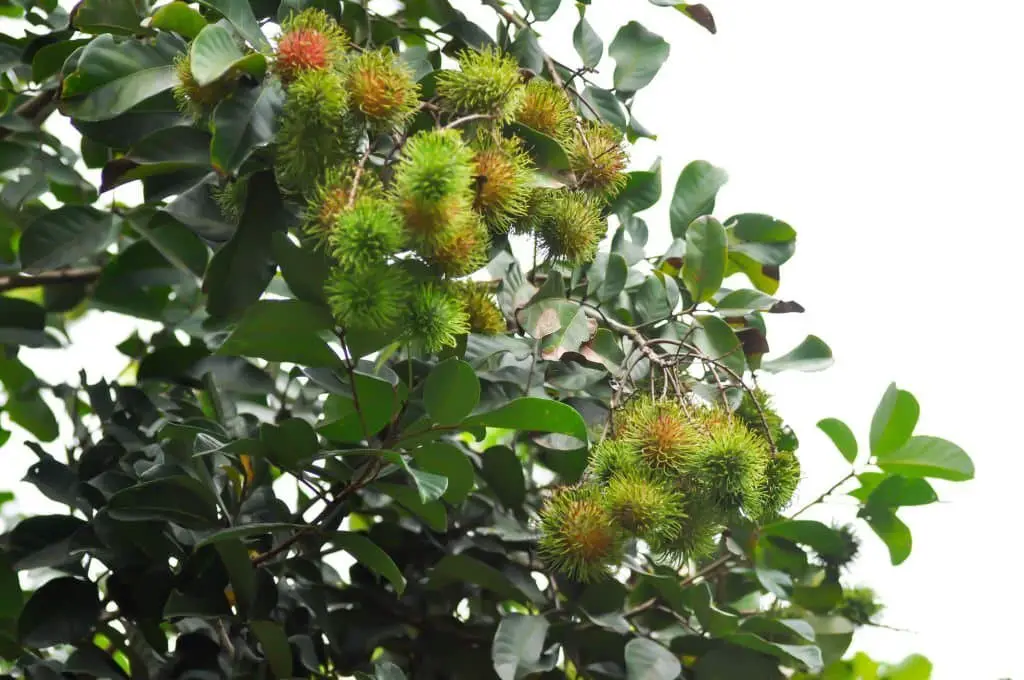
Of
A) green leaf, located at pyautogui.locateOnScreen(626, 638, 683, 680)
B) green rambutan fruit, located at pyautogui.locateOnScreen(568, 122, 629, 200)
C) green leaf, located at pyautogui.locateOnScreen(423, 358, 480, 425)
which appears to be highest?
green rambutan fruit, located at pyautogui.locateOnScreen(568, 122, 629, 200)

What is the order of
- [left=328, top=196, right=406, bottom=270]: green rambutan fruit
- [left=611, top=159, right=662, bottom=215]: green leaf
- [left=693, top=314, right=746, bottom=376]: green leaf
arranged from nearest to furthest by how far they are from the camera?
[left=328, top=196, right=406, bottom=270]: green rambutan fruit → [left=693, top=314, right=746, bottom=376]: green leaf → [left=611, top=159, right=662, bottom=215]: green leaf

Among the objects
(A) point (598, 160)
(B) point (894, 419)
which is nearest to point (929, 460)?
(B) point (894, 419)

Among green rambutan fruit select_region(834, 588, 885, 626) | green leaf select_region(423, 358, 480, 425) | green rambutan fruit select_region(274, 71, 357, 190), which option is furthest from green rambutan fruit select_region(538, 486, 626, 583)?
green rambutan fruit select_region(834, 588, 885, 626)

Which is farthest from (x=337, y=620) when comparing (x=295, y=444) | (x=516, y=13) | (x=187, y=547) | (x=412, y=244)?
(x=516, y=13)

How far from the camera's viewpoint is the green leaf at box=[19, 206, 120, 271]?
41.3 inches

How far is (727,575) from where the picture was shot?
128 centimetres

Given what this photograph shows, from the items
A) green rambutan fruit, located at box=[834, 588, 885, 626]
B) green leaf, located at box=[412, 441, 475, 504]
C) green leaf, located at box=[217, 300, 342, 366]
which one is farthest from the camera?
green rambutan fruit, located at box=[834, 588, 885, 626]

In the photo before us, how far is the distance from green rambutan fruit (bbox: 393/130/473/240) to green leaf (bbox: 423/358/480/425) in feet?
0.44

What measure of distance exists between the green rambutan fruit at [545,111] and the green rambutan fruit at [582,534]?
295 millimetres

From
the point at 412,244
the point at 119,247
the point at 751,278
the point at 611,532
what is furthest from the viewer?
the point at 119,247

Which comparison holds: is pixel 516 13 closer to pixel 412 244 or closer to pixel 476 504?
pixel 412 244

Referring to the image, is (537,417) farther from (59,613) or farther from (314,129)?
(59,613)

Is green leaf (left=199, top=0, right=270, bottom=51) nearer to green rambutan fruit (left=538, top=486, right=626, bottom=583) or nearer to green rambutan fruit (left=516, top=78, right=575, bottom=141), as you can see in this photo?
green rambutan fruit (left=516, top=78, right=575, bottom=141)

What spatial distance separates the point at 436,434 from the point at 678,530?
0.69 feet
